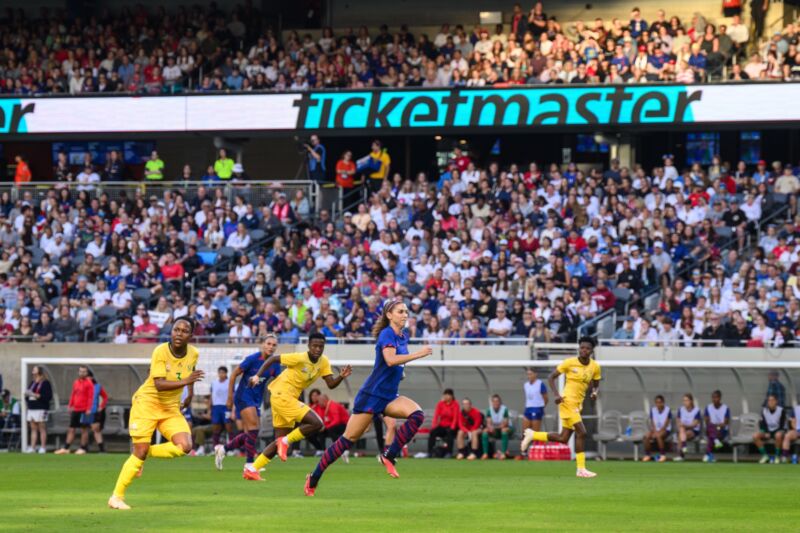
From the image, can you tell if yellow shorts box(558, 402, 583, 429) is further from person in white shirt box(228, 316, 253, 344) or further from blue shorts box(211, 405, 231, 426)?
person in white shirt box(228, 316, 253, 344)

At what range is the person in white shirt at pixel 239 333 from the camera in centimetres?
2820

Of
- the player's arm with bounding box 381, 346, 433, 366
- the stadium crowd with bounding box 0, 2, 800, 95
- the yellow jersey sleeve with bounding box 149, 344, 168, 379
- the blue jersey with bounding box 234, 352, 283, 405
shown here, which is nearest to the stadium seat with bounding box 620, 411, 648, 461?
the blue jersey with bounding box 234, 352, 283, 405

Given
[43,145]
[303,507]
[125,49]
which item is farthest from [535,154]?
[303,507]

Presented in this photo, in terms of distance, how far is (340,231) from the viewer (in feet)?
107

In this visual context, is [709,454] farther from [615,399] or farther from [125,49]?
[125,49]

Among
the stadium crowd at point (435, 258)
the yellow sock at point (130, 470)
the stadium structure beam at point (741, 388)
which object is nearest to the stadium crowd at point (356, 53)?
the stadium crowd at point (435, 258)

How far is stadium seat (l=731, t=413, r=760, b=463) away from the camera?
79.8 feet

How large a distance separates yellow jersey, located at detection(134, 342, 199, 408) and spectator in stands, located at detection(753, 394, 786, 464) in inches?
522

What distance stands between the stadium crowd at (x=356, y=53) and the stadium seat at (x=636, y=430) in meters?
10.4

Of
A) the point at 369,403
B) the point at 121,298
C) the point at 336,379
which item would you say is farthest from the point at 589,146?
the point at 369,403

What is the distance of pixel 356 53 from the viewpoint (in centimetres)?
3659

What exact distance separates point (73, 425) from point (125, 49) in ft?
49.2

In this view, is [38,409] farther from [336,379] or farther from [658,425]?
[336,379]

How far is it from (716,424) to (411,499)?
1133 cm
